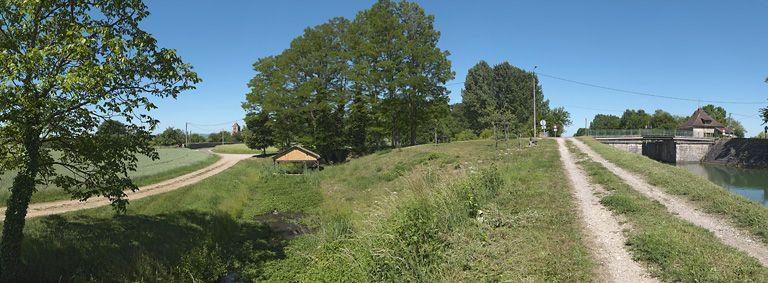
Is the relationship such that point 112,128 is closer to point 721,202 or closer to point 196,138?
A: point 721,202

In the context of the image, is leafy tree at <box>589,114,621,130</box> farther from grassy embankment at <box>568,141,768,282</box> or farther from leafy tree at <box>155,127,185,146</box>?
grassy embankment at <box>568,141,768,282</box>

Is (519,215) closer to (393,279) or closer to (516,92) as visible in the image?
(393,279)

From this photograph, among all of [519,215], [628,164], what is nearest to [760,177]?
[628,164]

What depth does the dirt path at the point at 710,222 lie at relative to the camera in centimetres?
880

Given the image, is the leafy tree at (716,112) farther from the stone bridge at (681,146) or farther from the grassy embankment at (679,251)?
the grassy embankment at (679,251)

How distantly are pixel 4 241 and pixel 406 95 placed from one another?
125 feet

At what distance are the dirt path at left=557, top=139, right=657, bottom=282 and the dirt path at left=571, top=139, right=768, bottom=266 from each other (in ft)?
6.24

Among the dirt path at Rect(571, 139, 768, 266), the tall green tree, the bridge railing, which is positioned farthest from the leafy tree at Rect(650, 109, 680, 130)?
the dirt path at Rect(571, 139, 768, 266)

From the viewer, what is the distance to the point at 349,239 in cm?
1278

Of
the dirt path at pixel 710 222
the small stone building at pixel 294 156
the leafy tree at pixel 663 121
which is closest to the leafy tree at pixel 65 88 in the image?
the dirt path at pixel 710 222

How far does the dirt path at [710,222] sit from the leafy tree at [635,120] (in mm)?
129449

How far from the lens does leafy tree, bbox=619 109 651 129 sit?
128 metres

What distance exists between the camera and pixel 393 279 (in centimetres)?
920

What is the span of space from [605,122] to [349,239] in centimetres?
15861
